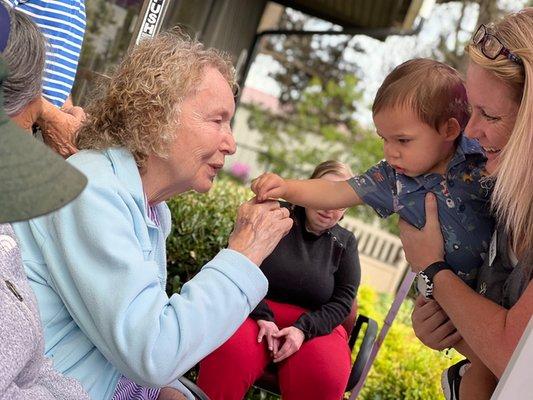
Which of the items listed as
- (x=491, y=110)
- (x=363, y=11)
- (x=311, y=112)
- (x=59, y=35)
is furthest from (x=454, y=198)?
(x=311, y=112)

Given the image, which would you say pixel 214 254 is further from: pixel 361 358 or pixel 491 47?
pixel 491 47

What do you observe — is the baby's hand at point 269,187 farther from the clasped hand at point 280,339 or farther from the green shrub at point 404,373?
the green shrub at point 404,373

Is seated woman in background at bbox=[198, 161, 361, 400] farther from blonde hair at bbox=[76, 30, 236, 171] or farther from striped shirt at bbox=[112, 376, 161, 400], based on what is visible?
blonde hair at bbox=[76, 30, 236, 171]

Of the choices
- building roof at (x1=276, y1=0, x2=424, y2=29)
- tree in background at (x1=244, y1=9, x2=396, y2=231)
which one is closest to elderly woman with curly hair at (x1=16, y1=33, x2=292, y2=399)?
building roof at (x1=276, y1=0, x2=424, y2=29)

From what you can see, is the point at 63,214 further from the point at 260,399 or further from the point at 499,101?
the point at 260,399

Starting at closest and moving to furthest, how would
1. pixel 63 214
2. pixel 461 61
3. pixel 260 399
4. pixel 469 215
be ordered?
pixel 63 214 → pixel 469 215 → pixel 260 399 → pixel 461 61

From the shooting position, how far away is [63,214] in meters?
2.29

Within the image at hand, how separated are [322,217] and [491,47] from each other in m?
2.27

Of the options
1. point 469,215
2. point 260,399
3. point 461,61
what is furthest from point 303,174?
point 469,215

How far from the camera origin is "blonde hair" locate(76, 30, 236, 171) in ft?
8.39

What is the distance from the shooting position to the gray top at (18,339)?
166 cm

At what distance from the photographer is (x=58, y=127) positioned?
320 cm

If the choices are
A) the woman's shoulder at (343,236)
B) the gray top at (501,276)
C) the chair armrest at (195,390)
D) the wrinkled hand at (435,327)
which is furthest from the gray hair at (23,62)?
the woman's shoulder at (343,236)

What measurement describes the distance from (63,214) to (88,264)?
14 centimetres
